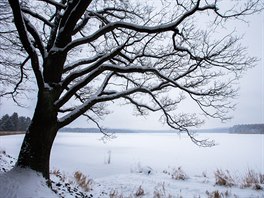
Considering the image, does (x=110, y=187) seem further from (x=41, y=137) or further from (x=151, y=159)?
(x=151, y=159)

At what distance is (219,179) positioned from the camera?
388 inches

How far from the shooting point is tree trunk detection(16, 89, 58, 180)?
5.16m

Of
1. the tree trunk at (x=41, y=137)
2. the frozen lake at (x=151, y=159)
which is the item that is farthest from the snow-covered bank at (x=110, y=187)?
the frozen lake at (x=151, y=159)

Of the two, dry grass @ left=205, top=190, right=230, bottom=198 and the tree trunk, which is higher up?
the tree trunk

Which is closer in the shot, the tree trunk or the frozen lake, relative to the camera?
the tree trunk

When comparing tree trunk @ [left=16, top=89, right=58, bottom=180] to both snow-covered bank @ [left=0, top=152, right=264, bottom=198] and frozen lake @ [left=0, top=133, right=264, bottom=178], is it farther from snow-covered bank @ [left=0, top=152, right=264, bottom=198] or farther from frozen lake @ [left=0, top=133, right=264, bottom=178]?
frozen lake @ [left=0, top=133, right=264, bottom=178]

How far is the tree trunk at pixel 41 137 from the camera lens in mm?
5164

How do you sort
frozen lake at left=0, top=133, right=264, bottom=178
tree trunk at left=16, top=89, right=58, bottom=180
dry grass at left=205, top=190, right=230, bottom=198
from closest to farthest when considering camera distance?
tree trunk at left=16, top=89, right=58, bottom=180 < dry grass at left=205, top=190, right=230, bottom=198 < frozen lake at left=0, top=133, right=264, bottom=178

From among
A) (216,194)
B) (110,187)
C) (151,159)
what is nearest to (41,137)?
(110,187)

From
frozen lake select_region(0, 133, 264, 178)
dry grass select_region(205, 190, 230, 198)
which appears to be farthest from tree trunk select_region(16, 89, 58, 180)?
dry grass select_region(205, 190, 230, 198)

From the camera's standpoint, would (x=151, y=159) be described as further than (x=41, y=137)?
Yes

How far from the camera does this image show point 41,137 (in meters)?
5.28

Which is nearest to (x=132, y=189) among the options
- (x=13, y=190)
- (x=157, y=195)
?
(x=157, y=195)

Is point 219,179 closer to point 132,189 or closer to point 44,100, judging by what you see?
point 132,189
